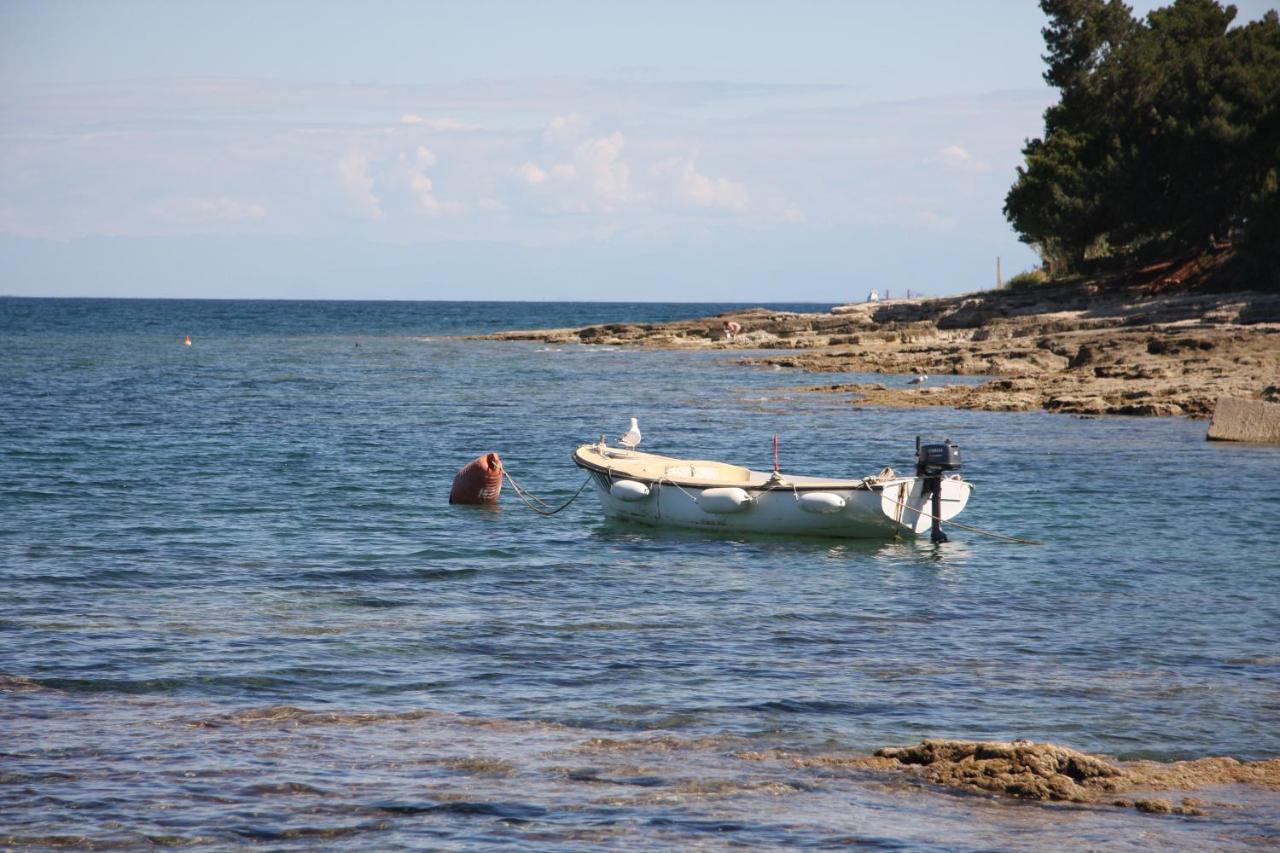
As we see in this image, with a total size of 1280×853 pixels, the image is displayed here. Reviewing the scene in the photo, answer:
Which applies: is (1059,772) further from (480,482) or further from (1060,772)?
(480,482)

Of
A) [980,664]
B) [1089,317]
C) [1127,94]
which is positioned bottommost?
[980,664]

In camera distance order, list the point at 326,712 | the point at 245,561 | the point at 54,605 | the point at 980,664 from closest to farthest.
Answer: the point at 326,712
the point at 980,664
the point at 54,605
the point at 245,561

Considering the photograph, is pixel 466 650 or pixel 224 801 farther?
pixel 466 650

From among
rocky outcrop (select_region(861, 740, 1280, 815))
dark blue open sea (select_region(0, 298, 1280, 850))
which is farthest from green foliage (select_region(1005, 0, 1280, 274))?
rocky outcrop (select_region(861, 740, 1280, 815))

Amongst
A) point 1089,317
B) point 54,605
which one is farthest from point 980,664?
point 1089,317

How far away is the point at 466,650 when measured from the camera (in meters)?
12.1

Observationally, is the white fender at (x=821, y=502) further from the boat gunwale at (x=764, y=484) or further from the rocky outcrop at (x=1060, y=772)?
the rocky outcrop at (x=1060, y=772)

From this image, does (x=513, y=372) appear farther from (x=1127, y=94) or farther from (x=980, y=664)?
(x=980, y=664)

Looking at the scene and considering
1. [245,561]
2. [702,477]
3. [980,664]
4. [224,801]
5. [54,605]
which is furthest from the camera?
[702,477]

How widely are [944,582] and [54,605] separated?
9.61 meters

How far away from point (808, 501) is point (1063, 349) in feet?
91.1

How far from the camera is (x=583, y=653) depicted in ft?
39.4

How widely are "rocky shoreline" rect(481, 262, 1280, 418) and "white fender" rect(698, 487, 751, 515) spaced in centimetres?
1659

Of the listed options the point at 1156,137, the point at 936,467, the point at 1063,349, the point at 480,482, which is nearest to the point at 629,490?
the point at 480,482
